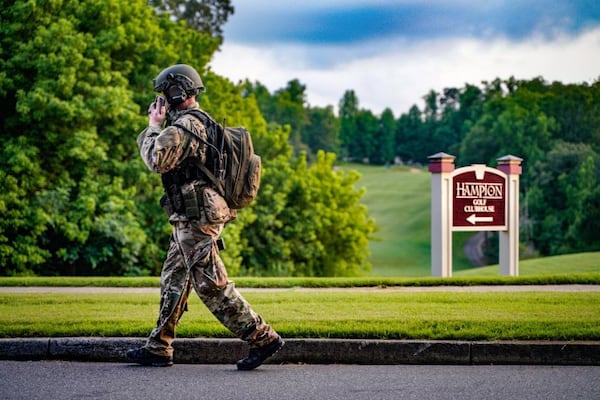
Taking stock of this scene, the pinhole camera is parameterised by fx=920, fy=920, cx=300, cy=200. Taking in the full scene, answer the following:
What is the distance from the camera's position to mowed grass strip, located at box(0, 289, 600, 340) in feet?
26.4

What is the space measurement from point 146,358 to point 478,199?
10947mm

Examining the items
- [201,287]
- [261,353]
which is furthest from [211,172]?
[261,353]

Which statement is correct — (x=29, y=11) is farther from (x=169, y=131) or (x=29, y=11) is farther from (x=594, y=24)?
(x=594, y=24)

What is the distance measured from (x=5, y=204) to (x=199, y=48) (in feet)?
56.3

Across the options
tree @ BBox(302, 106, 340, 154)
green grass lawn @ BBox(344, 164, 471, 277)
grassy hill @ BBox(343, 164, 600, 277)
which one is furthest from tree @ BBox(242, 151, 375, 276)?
tree @ BBox(302, 106, 340, 154)

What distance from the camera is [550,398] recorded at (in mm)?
6168

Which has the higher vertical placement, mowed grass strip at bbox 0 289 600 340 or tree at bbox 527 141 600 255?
tree at bbox 527 141 600 255

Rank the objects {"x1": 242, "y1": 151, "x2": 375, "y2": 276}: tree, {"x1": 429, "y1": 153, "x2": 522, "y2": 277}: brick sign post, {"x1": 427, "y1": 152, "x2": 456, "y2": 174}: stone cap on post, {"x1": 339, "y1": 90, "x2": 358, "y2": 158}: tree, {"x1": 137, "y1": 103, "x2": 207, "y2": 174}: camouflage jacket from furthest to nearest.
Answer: {"x1": 339, "y1": 90, "x2": 358, "y2": 158}: tree → {"x1": 242, "y1": 151, "x2": 375, "y2": 276}: tree → {"x1": 429, "y1": 153, "x2": 522, "y2": 277}: brick sign post → {"x1": 427, "y1": 152, "x2": 456, "y2": 174}: stone cap on post → {"x1": 137, "y1": 103, "x2": 207, "y2": 174}: camouflage jacket

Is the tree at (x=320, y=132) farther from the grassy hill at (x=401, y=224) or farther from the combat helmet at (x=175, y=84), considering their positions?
the combat helmet at (x=175, y=84)

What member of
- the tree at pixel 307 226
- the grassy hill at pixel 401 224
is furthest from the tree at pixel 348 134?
the tree at pixel 307 226

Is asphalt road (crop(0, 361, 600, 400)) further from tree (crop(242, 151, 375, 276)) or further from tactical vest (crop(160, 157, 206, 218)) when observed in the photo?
tree (crop(242, 151, 375, 276))

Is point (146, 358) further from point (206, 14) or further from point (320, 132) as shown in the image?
point (320, 132)

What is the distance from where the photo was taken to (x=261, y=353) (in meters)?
7.26

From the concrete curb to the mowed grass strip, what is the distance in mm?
252
